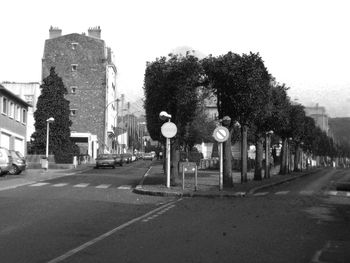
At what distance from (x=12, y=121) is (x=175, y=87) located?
28.3m

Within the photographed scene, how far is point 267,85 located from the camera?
26.6m

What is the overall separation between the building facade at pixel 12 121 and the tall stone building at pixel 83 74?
30883 millimetres

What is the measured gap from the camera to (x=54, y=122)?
183ft

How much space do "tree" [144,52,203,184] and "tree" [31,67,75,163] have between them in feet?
97.0

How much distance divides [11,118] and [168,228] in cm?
4056

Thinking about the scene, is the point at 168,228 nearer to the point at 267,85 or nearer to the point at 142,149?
the point at 267,85

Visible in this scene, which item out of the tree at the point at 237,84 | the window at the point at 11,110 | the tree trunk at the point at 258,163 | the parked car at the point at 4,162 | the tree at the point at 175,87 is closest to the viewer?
the tree at the point at 237,84

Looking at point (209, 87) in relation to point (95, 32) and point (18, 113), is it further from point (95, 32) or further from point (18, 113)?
point (95, 32)

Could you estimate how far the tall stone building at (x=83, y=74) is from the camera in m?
86.4

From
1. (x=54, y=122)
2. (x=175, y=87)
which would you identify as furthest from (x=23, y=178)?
(x=54, y=122)

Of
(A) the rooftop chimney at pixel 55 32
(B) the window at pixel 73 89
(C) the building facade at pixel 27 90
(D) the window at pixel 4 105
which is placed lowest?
(D) the window at pixel 4 105

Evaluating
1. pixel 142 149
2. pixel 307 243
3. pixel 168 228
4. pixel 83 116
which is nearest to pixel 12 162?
pixel 168 228

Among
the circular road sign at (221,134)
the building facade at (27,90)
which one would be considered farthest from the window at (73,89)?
the circular road sign at (221,134)

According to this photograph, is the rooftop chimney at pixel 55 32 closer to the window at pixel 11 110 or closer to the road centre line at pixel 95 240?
the window at pixel 11 110
